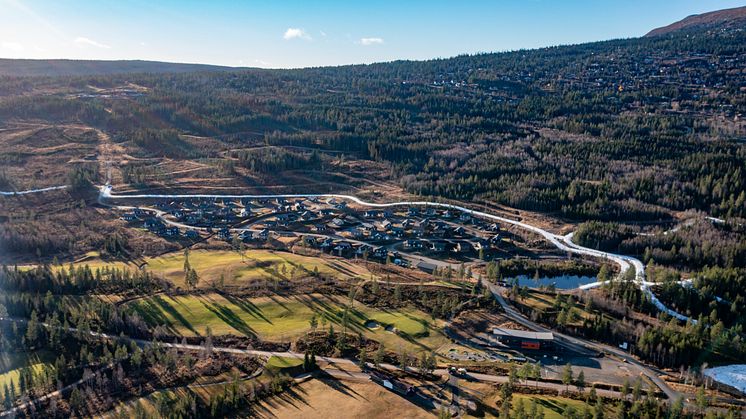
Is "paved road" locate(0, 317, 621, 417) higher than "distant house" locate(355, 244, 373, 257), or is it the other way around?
"distant house" locate(355, 244, 373, 257)

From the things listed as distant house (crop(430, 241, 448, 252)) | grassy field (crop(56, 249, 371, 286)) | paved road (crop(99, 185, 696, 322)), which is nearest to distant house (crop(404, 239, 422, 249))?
distant house (crop(430, 241, 448, 252))

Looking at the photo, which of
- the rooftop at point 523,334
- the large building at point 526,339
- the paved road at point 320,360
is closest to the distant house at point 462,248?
the rooftop at point 523,334

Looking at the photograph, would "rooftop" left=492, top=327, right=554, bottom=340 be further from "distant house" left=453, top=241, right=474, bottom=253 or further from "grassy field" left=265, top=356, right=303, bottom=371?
"distant house" left=453, top=241, right=474, bottom=253

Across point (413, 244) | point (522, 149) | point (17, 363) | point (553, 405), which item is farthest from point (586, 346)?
point (522, 149)

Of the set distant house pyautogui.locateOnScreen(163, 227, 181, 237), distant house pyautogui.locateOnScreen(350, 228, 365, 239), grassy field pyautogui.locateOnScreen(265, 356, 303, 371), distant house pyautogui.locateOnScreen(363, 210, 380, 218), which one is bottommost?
grassy field pyautogui.locateOnScreen(265, 356, 303, 371)

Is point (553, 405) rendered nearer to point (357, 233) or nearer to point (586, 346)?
point (586, 346)
